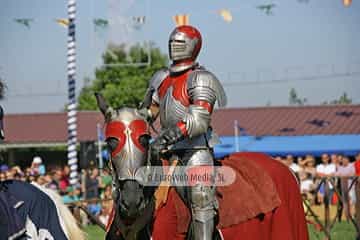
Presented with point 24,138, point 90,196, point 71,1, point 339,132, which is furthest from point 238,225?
point 24,138

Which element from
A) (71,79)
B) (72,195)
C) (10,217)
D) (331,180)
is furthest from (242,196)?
(71,79)

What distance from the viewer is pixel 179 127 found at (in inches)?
262

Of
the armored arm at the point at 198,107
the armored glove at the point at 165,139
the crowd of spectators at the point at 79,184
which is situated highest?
the armored arm at the point at 198,107

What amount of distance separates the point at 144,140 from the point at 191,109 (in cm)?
61

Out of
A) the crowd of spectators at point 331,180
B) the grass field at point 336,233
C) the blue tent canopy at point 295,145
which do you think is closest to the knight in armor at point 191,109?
the grass field at point 336,233

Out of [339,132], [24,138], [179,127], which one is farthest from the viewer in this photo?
[24,138]

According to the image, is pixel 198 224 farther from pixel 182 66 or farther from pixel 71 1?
pixel 71 1

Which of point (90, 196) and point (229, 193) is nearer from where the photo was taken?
point (229, 193)

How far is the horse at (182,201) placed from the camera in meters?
6.19

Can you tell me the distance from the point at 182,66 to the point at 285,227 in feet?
6.67

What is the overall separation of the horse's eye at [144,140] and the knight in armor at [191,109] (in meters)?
0.35

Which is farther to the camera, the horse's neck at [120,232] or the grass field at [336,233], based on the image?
the grass field at [336,233]

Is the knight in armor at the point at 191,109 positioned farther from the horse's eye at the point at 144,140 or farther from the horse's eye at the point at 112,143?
the horse's eye at the point at 112,143

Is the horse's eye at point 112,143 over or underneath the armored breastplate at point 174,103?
underneath
